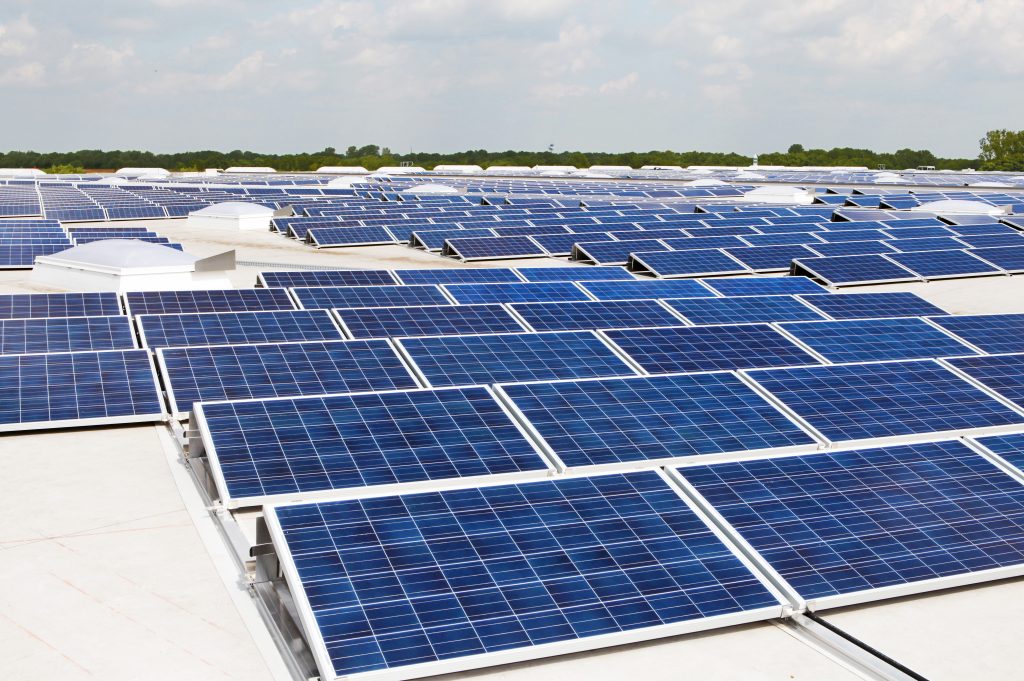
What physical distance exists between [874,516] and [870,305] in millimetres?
17894

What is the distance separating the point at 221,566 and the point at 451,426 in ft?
12.0

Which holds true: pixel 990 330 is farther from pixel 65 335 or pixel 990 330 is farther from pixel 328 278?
pixel 65 335

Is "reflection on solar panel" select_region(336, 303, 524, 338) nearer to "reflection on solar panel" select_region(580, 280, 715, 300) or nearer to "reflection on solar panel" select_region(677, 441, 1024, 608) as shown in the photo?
"reflection on solar panel" select_region(580, 280, 715, 300)

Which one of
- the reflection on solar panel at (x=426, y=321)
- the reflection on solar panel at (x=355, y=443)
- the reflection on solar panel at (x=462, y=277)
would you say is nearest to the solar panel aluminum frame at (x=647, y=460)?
the reflection on solar panel at (x=355, y=443)

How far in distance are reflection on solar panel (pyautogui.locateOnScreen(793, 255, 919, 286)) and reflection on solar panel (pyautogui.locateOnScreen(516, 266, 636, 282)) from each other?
6.73 m

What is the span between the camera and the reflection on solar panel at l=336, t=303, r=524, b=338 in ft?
71.4

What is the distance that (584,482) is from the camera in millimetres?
11766

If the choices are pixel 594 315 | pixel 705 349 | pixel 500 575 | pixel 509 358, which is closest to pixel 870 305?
pixel 594 315

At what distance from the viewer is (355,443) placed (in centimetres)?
1291

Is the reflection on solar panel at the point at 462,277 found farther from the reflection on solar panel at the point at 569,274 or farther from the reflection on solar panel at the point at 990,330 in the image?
the reflection on solar panel at the point at 990,330

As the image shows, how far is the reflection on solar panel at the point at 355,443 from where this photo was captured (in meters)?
12.2

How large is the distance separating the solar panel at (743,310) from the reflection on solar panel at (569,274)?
218 inches

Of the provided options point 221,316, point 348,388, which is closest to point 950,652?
point 348,388

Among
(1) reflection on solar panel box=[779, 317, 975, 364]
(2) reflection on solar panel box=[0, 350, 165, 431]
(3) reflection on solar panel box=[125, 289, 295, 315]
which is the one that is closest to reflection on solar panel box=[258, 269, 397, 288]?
(3) reflection on solar panel box=[125, 289, 295, 315]
